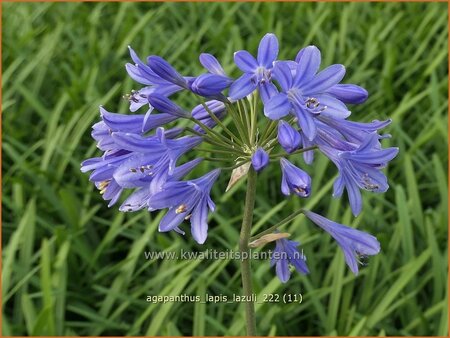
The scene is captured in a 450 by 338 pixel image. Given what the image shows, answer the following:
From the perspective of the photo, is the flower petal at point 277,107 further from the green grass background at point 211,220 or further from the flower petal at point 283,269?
the green grass background at point 211,220

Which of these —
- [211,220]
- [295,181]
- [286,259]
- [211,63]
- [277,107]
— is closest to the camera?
[277,107]

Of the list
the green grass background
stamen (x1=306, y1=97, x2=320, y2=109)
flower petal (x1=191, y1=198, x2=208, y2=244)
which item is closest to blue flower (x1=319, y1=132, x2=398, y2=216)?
stamen (x1=306, y1=97, x2=320, y2=109)

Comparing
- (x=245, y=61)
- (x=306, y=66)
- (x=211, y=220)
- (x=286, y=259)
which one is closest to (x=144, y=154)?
(x=245, y=61)

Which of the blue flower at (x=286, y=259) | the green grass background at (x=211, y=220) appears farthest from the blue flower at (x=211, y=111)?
the green grass background at (x=211, y=220)

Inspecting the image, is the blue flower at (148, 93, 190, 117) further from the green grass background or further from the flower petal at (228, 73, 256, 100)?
the green grass background

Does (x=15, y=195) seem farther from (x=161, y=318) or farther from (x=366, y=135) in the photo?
(x=366, y=135)

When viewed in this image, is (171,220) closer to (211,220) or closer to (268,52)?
(268,52)
